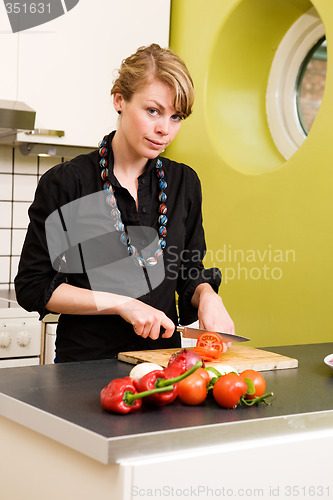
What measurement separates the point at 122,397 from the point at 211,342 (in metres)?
0.48

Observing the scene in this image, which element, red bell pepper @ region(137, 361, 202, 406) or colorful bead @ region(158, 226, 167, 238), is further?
colorful bead @ region(158, 226, 167, 238)

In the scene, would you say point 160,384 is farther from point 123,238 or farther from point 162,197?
point 162,197

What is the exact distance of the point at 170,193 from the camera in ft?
5.57

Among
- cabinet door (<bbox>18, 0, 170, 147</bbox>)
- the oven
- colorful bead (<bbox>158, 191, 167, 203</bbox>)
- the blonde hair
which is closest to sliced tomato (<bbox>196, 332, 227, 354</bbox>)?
colorful bead (<bbox>158, 191, 167, 203</bbox>)

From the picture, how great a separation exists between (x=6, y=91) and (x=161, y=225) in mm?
1244

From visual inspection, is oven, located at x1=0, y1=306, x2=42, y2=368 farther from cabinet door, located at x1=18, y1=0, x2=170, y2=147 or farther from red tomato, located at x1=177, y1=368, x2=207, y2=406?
red tomato, located at x1=177, y1=368, x2=207, y2=406

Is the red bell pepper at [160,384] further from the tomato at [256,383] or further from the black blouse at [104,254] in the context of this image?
the black blouse at [104,254]

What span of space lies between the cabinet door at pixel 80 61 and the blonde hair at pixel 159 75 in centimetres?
118

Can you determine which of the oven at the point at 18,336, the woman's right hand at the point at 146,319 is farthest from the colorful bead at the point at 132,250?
the oven at the point at 18,336

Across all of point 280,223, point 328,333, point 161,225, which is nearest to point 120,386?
point 161,225

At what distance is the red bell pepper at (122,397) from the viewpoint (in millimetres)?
1034

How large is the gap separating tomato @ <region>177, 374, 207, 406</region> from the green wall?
1.13 meters

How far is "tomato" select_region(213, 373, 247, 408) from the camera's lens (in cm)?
110

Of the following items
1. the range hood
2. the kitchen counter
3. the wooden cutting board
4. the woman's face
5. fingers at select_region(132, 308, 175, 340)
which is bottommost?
the kitchen counter
